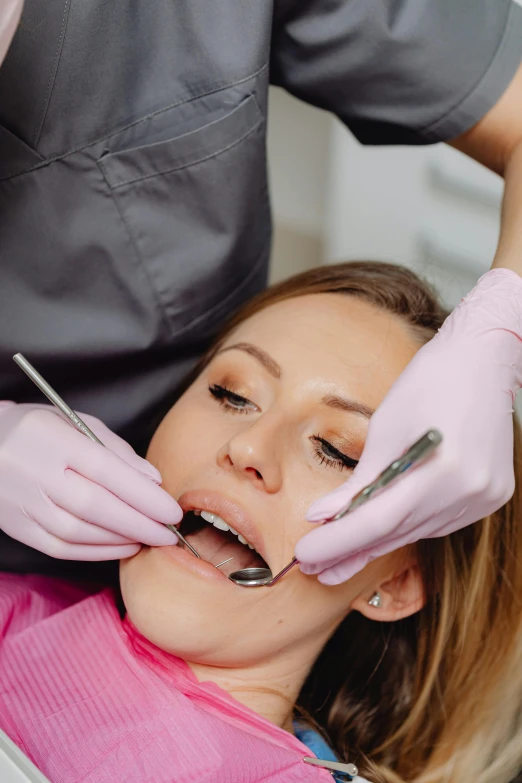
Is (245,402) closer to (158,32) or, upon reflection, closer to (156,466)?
(156,466)

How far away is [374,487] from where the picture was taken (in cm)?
95

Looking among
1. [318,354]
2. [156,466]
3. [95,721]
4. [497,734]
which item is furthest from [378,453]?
[497,734]

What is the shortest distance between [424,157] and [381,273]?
0.77 meters

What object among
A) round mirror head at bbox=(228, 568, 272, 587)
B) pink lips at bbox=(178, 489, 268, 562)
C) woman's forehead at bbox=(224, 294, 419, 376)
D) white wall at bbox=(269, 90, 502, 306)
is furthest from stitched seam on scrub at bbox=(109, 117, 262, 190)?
white wall at bbox=(269, 90, 502, 306)

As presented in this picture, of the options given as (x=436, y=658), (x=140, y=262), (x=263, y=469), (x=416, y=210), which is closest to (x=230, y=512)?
(x=263, y=469)

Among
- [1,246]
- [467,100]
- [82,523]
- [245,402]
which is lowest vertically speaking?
[82,523]

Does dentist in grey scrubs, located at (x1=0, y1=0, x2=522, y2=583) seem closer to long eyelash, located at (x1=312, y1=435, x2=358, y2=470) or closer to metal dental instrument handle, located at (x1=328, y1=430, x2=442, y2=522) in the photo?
metal dental instrument handle, located at (x1=328, y1=430, x2=442, y2=522)

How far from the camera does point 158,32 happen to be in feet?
3.96

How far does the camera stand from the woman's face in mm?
1119

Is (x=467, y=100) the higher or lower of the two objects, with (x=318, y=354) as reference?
higher

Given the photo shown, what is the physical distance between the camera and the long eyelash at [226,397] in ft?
4.05

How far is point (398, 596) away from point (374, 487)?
46cm

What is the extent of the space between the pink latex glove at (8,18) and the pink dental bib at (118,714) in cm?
77

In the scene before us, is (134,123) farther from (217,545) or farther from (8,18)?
(217,545)
